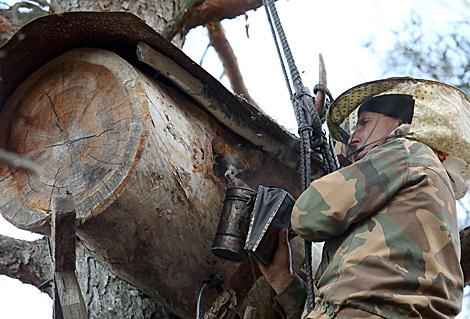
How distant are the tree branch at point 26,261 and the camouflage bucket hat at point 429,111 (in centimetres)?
130

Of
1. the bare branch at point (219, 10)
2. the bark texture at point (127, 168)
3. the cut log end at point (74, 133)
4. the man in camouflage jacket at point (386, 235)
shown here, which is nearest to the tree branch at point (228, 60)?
the bare branch at point (219, 10)

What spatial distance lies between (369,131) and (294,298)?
1.95 feet

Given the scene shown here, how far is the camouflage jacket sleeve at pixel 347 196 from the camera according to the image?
7.29 ft

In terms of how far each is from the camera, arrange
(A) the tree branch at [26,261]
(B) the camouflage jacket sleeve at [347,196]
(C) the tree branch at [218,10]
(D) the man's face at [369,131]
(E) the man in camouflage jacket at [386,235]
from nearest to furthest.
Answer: (E) the man in camouflage jacket at [386,235] < (B) the camouflage jacket sleeve at [347,196] < (D) the man's face at [369,131] < (A) the tree branch at [26,261] < (C) the tree branch at [218,10]

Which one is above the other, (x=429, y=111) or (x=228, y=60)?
(x=228, y=60)

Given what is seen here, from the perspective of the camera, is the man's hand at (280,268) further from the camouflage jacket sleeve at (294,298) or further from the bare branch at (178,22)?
the bare branch at (178,22)

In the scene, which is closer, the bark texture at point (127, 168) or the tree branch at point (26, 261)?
the bark texture at point (127, 168)

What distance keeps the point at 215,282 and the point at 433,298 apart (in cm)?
79

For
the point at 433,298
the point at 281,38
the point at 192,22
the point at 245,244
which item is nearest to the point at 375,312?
the point at 433,298

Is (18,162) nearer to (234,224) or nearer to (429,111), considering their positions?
(234,224)

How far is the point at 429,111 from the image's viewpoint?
106 inches

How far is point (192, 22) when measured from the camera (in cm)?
409

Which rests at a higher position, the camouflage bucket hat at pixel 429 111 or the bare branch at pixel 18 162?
the bare branch at pixel 18 162

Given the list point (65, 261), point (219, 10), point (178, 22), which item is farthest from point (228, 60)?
point (65, 261)
